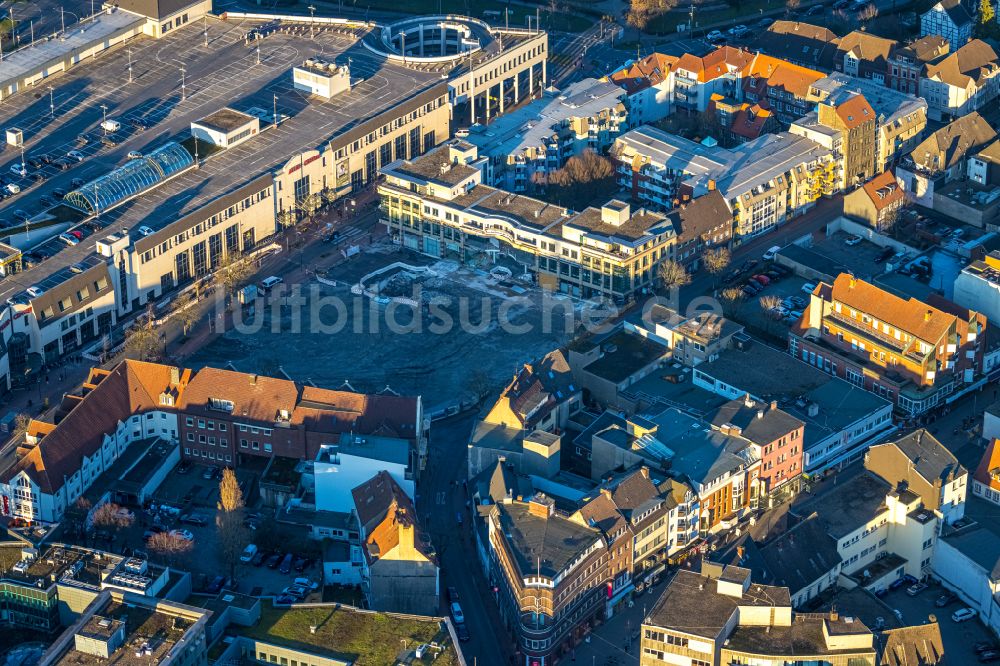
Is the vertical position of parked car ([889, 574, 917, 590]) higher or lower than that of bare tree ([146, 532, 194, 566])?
lower

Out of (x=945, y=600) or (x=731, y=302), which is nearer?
(x=945, y=600)

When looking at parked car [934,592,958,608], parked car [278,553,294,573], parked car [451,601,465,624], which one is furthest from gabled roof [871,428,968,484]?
parked car [278,553,294,573]

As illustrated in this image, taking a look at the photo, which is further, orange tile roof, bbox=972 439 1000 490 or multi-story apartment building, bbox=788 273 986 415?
multi-story apartment building, bbox=788 273 986 415

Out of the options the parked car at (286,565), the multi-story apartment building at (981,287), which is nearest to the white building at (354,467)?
the parked car at (286,565)

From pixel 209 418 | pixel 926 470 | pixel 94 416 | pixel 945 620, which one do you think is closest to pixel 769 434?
pixel 926 470

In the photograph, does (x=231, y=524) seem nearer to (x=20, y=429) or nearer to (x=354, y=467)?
(x=354, y=467)

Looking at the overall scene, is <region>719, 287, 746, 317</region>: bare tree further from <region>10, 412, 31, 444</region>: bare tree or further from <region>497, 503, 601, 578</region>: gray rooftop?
<region>10, 412, 31, 444</region>: bare tree
